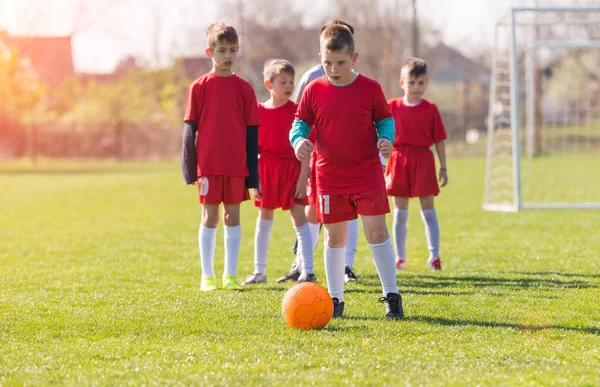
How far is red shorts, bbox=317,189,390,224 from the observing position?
5070mm

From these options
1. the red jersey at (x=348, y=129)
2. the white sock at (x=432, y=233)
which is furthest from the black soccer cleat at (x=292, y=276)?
the red jersey at (x=348, y=129)

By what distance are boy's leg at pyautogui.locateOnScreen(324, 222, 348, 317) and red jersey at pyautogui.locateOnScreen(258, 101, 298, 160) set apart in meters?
1.63

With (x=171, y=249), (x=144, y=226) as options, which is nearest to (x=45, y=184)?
(x=144, y=226)

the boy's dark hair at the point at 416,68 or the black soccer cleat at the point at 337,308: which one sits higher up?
the boy's dark hair at the point at 416,68

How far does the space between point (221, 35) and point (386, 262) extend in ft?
6.86

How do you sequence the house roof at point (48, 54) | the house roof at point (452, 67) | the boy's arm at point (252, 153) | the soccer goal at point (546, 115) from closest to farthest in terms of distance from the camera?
the boy's arm at point (252, 153) < the soccer goal at point (546, 115) < the house roof at point (48, 54) < the house roof at point (452, 67)

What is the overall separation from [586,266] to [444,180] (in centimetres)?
145

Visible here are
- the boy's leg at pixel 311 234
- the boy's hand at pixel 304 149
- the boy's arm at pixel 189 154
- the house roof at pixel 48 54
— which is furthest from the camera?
the house roof at pixel 48 54

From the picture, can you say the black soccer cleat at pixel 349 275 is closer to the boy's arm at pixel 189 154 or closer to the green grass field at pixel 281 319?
the green grass field at pixel 281 319

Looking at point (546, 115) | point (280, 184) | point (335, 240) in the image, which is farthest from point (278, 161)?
point (546, 115)

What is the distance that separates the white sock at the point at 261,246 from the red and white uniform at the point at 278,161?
0.19m

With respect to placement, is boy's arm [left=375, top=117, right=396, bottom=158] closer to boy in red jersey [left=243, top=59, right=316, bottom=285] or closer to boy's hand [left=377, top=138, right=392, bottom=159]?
boy's hand [left=377, top=138, right=392, bottom=159]

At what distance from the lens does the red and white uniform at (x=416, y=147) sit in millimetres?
7301

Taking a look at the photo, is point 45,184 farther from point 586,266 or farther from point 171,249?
point 586,266
